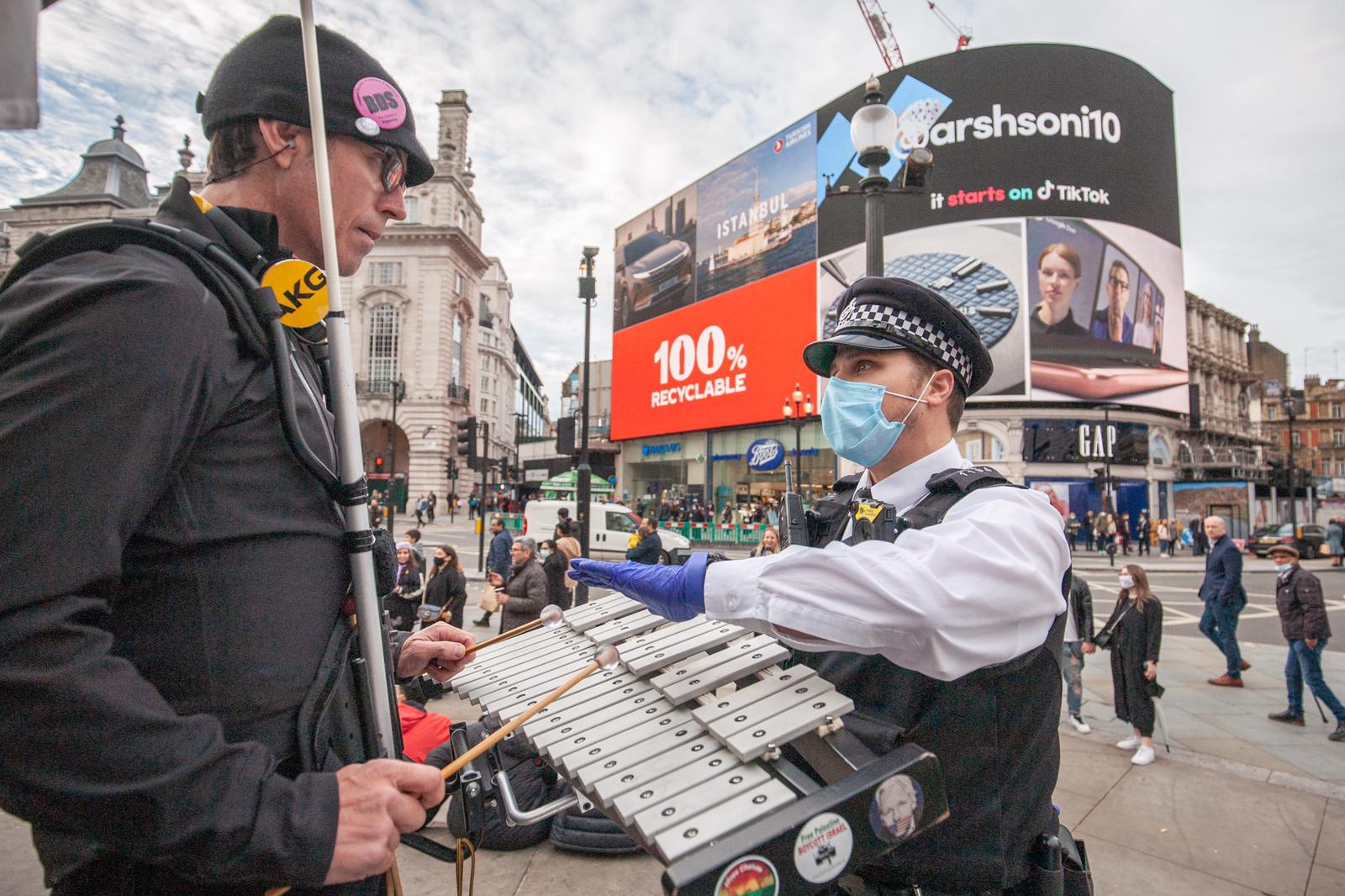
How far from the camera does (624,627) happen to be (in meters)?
2.20

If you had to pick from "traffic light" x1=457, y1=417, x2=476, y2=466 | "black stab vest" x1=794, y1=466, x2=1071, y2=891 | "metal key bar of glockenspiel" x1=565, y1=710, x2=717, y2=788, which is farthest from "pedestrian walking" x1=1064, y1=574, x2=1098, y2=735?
"traffic light" x1=457, y1=417, x2=476, y2=466

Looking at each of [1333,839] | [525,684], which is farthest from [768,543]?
[525,684]

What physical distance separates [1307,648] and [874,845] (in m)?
8.58

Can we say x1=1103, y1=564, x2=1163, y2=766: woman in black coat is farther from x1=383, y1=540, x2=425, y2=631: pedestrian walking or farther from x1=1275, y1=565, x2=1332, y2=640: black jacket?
x1=383, y1=540, x2=425, y2=631: pedestrian walking

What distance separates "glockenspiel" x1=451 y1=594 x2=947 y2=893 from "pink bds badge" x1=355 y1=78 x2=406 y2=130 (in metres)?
1.49

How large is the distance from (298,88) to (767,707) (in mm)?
1701

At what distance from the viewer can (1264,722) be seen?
7.03 metres

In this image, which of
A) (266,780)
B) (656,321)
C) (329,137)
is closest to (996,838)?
(266,780)

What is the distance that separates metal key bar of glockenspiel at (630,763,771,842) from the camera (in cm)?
126

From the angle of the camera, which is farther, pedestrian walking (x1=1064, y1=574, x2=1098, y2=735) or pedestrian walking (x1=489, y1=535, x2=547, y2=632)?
pedestrian walking (x1=489, y1=535, x2=547, y2=632)

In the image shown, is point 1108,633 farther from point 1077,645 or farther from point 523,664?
point 523,664

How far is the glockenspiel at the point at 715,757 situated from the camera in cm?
119

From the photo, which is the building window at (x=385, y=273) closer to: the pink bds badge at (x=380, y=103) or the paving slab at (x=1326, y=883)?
the pink bds badge at (x=380, y=103)

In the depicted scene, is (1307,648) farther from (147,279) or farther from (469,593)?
(469,593)
